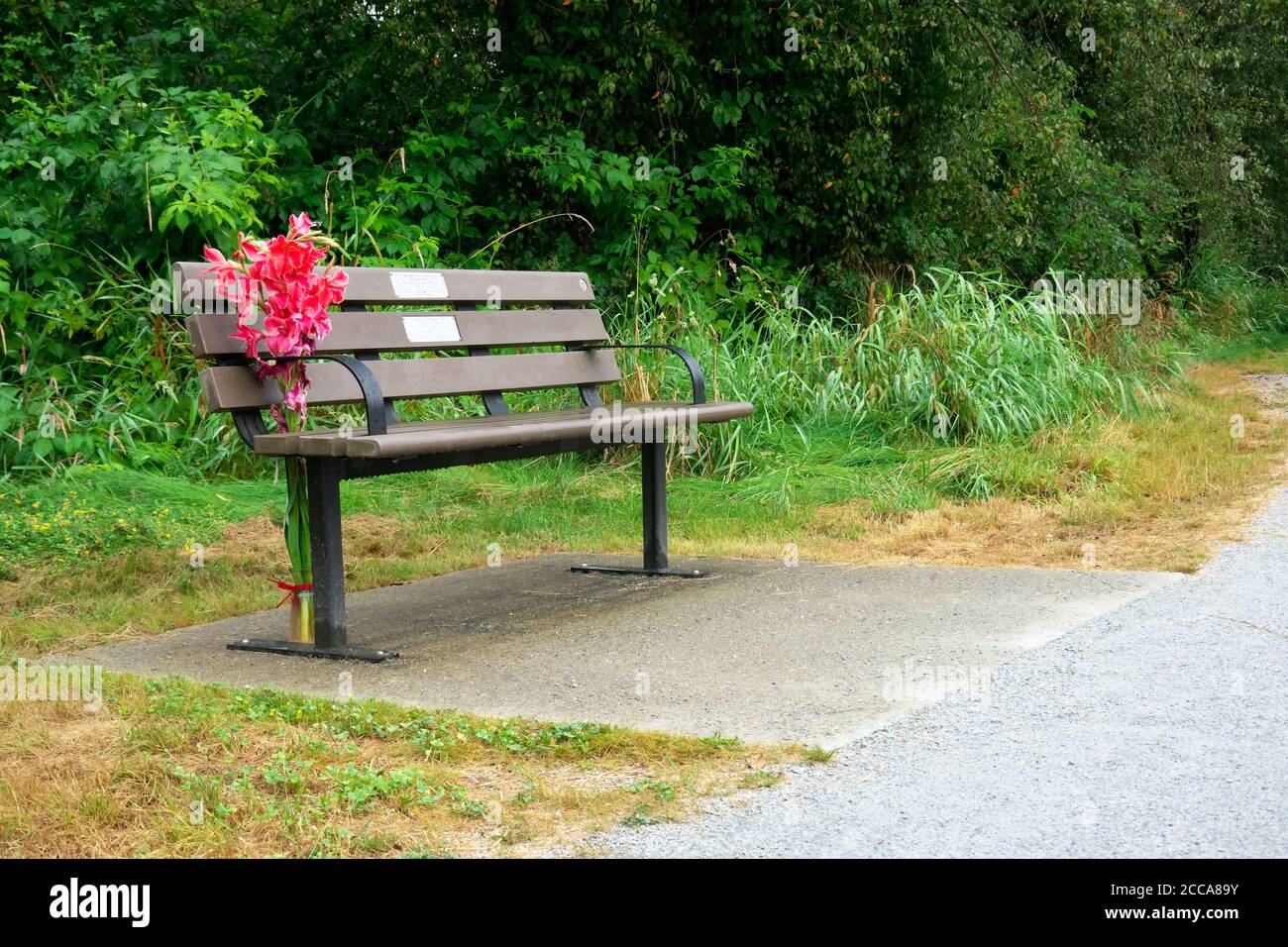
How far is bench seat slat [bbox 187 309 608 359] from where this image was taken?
4.80 m

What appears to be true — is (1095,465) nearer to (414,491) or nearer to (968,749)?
(414,491)

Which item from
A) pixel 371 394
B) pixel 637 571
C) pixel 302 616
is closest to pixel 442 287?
pixel 371 394

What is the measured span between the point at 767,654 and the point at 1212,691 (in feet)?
4.36

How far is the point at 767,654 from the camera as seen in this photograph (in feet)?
15.1

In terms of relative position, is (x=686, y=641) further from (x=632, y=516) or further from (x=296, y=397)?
(x=632, y=516)

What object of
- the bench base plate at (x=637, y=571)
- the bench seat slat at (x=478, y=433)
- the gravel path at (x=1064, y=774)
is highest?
the bench seat slat at (x=478, y=433)

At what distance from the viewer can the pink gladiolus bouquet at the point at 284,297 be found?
466 centimetres

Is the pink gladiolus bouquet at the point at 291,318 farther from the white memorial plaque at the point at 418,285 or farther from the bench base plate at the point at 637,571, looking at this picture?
the bench base plate at the point at 637,571

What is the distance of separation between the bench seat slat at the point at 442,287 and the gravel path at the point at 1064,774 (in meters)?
2.66

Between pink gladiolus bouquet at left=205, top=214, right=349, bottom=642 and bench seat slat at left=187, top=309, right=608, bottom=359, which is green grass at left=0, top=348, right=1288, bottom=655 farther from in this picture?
bench seat slat at left=187, top=309, right=608, bottom=359

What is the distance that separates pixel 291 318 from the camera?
4781 mm

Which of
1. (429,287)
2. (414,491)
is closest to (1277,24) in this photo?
(414,491)

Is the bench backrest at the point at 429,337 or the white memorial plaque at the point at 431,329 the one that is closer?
the bench backrest at the point at 429,337

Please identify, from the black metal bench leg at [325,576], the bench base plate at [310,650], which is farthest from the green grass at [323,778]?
the black metal bench leg at [325,576]
